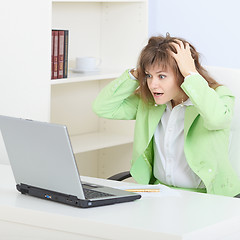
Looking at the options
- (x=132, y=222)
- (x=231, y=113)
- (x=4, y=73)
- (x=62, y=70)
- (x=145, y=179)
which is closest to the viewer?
(x=132, y=222)

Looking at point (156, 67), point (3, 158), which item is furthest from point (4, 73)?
point (156, 67)

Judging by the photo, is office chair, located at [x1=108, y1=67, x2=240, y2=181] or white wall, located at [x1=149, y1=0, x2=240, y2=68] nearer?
office chair, located at [x1=108, y1=67, x2=240, y2=181]

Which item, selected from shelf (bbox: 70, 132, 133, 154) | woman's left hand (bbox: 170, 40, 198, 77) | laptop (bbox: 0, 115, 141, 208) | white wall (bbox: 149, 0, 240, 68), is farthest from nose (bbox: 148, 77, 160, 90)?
white wall (bbox: 149, 0, 240, 68)

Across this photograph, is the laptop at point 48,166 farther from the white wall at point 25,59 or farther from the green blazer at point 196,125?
the white wall at point 25,59

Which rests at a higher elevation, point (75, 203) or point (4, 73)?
point (4, 73)

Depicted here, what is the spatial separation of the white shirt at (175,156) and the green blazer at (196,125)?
0.17 ft

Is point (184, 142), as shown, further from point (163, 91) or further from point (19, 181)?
point (19, 181)

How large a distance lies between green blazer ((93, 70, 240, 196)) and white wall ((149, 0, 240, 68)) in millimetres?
1501

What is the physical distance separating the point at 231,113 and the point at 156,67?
0.34 metres

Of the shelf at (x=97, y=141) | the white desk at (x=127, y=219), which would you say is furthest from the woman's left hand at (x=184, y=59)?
the shelf at (x=97, y=141)

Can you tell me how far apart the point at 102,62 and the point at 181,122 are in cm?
134

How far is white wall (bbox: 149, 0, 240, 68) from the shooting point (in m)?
4.30

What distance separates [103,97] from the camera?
9.50 feet

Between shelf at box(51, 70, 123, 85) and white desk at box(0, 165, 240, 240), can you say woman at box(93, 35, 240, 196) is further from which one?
shelf at box(51, 70, 123, 85)
